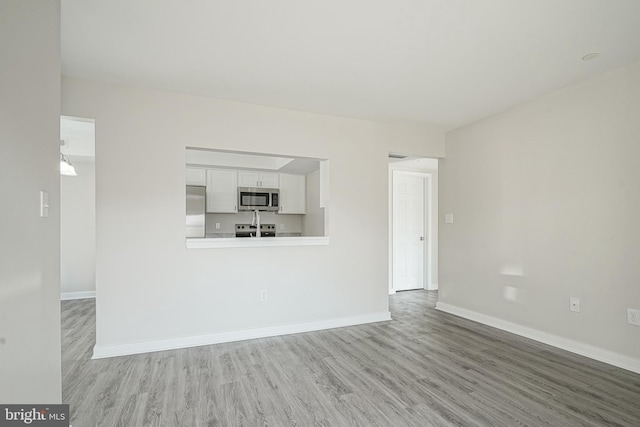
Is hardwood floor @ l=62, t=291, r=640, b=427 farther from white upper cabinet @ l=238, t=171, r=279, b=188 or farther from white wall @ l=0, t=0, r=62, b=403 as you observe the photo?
white upper cabinet @ l=238, t=171, r=279, b=188

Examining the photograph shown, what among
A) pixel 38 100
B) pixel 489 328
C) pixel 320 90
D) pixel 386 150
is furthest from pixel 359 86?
pixel 489 328

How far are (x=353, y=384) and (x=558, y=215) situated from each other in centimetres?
258

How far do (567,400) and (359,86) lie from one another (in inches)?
115

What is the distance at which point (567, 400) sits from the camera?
2.15 meters

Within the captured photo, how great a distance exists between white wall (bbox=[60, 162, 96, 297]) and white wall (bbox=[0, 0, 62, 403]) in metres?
4.34

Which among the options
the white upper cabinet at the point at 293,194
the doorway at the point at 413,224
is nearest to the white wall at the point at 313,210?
the white upper cabinet at the point at 293,194

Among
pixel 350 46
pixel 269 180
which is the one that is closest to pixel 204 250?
pixel 350 46

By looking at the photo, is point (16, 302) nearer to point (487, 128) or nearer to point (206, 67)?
point (206, 67)

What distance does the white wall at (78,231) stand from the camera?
518 cm

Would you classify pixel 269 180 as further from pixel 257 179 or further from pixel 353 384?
pixel 353 384

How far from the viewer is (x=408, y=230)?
5.86 m

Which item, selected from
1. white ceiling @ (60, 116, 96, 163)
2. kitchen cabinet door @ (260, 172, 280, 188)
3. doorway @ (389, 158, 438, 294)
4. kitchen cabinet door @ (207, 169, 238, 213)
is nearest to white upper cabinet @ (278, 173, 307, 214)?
kitchen cabinet door @ (260, 172, 280, 188)

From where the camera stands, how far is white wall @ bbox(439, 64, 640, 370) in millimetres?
2666

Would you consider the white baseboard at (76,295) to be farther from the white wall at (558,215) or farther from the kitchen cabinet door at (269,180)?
the white wall at (558,215)
